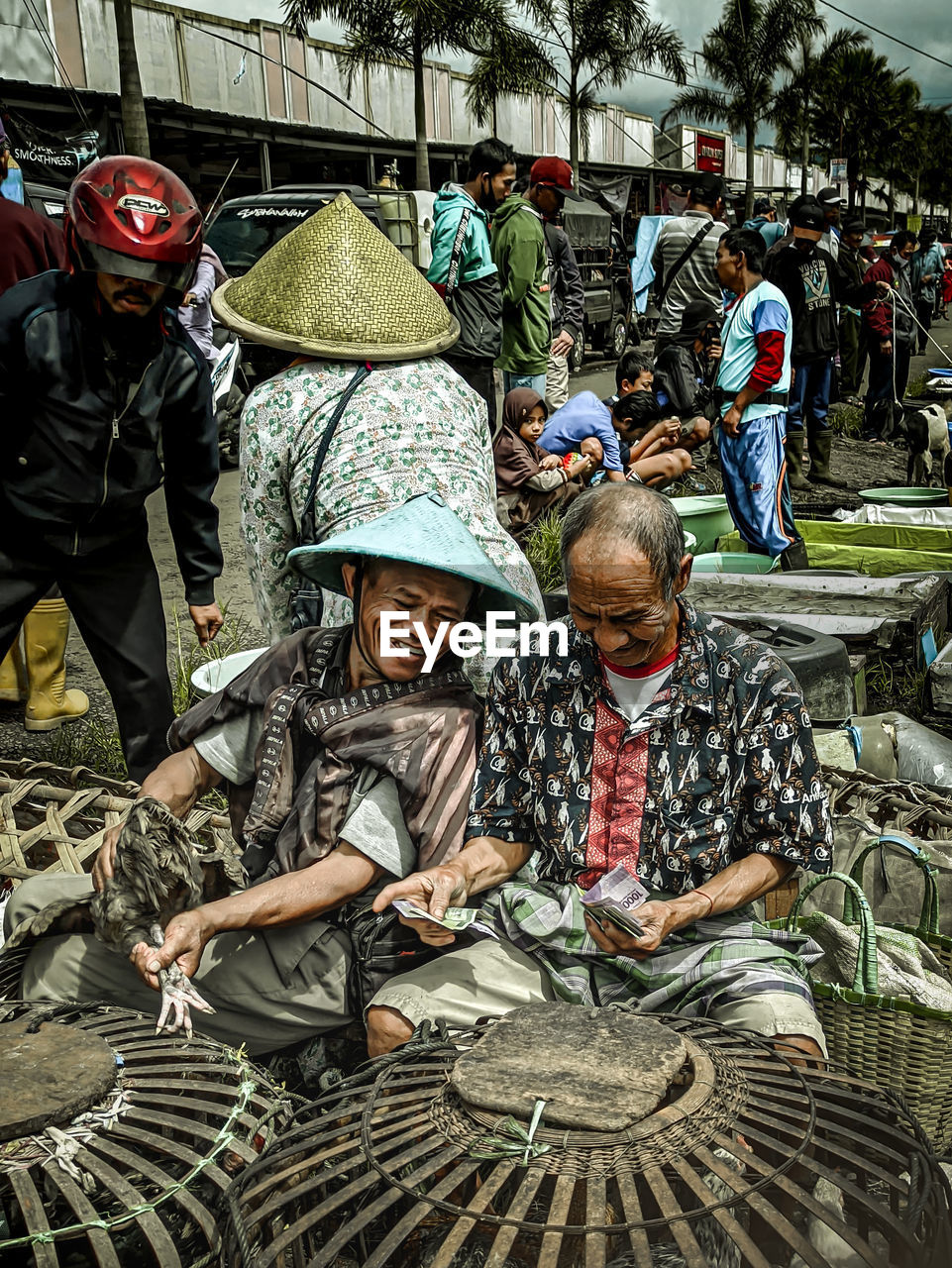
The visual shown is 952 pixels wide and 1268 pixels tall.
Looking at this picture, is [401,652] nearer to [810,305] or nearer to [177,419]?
[177,419]

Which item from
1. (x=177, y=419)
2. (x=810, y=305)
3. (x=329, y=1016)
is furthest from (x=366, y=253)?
(x=810, y=305)

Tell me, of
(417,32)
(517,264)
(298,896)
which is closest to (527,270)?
(517,264)

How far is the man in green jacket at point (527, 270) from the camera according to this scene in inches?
265

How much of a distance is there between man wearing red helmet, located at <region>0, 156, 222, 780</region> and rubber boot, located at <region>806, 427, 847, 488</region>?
6.39 meters

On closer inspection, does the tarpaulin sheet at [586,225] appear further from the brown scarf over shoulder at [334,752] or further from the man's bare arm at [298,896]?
the man's bare arm at [298,896]

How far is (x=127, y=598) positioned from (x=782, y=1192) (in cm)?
233

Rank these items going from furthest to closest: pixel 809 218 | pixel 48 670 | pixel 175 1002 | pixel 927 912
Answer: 1. pixel 809 218
2. pixel 48 670
3. pixel 927 912
4. pixel 175 1002

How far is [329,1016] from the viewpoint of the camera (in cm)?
221

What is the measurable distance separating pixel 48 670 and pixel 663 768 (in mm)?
2945

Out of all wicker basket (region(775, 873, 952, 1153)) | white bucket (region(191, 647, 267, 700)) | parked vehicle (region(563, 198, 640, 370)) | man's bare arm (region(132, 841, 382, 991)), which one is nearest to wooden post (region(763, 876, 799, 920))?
wicker basket (region(775, 873, 952, 1153))

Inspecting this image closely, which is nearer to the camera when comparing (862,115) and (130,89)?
(130,89)

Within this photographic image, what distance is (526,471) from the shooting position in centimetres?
588

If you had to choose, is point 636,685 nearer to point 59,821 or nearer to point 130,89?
point 59,821

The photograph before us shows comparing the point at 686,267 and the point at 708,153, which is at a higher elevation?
the point at 708,153
